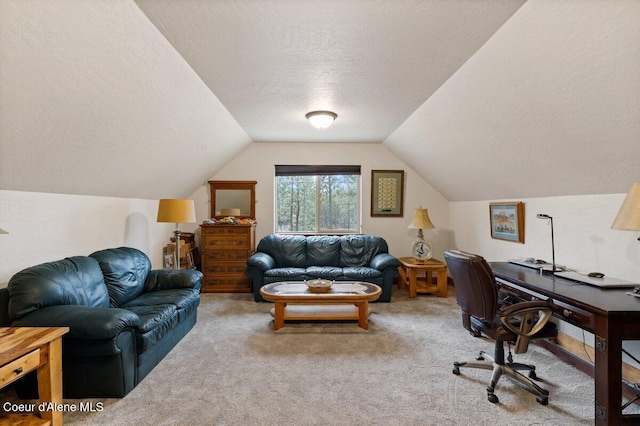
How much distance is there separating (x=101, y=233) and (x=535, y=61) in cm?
417

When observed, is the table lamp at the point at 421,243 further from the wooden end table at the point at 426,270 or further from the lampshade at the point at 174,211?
the lampshade at the point at 174,211

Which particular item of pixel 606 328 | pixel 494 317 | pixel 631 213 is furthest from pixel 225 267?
pixel 631 213

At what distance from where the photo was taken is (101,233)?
3.22 m

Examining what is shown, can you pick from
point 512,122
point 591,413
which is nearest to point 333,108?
point 512,122

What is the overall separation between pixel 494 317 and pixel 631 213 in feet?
3.42

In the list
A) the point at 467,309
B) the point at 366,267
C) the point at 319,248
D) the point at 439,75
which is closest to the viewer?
the point at 467,309

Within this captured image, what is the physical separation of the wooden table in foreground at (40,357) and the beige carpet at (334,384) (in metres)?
0.27

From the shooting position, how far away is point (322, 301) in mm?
3207

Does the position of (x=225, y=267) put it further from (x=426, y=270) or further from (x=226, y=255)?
(x=426, y=270)

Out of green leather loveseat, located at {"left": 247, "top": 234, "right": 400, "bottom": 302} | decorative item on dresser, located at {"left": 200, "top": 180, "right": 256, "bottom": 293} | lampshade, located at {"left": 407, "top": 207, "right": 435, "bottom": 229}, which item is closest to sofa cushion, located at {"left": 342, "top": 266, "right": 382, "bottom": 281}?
green leather loveseat, located at {"left": 247, "top": 234, "right": 400, "bottom": 302}

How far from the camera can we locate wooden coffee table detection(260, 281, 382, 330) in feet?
10.5

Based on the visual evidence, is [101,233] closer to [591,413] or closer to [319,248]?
[319,248]

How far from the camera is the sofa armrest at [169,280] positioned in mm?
3248

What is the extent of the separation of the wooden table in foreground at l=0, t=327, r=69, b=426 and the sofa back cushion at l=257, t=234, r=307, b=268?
10.2 feet
